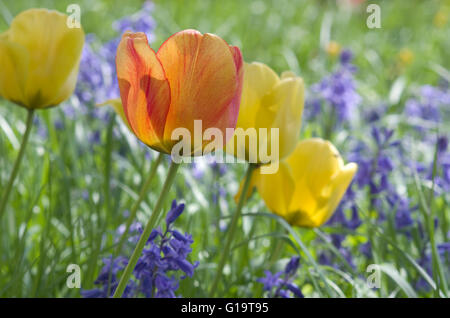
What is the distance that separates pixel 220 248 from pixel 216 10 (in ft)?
13.4

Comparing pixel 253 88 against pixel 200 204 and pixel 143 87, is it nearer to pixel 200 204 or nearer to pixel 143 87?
pixel 143 87

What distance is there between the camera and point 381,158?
166 cm

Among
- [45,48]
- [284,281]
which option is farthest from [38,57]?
[284,281]

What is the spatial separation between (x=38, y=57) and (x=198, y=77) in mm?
449

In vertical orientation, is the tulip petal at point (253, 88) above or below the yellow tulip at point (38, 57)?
below

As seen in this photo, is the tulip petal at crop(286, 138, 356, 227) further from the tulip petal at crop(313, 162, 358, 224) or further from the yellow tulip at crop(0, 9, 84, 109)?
the yellow tulip at crop(0, 9, 84, 109)

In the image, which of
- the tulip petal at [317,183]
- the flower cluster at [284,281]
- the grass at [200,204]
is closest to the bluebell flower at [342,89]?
the grass at [200,204]

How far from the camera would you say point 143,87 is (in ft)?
2.48

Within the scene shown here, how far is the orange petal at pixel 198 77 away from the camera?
74 cm

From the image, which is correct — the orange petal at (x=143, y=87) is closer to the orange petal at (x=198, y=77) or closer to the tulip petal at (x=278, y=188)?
the orange petal at (x=198, y=77)

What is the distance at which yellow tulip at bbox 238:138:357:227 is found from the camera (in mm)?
1130

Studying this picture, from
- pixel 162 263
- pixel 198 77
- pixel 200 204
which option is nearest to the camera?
pixel 198 77

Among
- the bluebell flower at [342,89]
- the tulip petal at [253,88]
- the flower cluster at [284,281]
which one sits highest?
the bluebell flower at [342,89]
